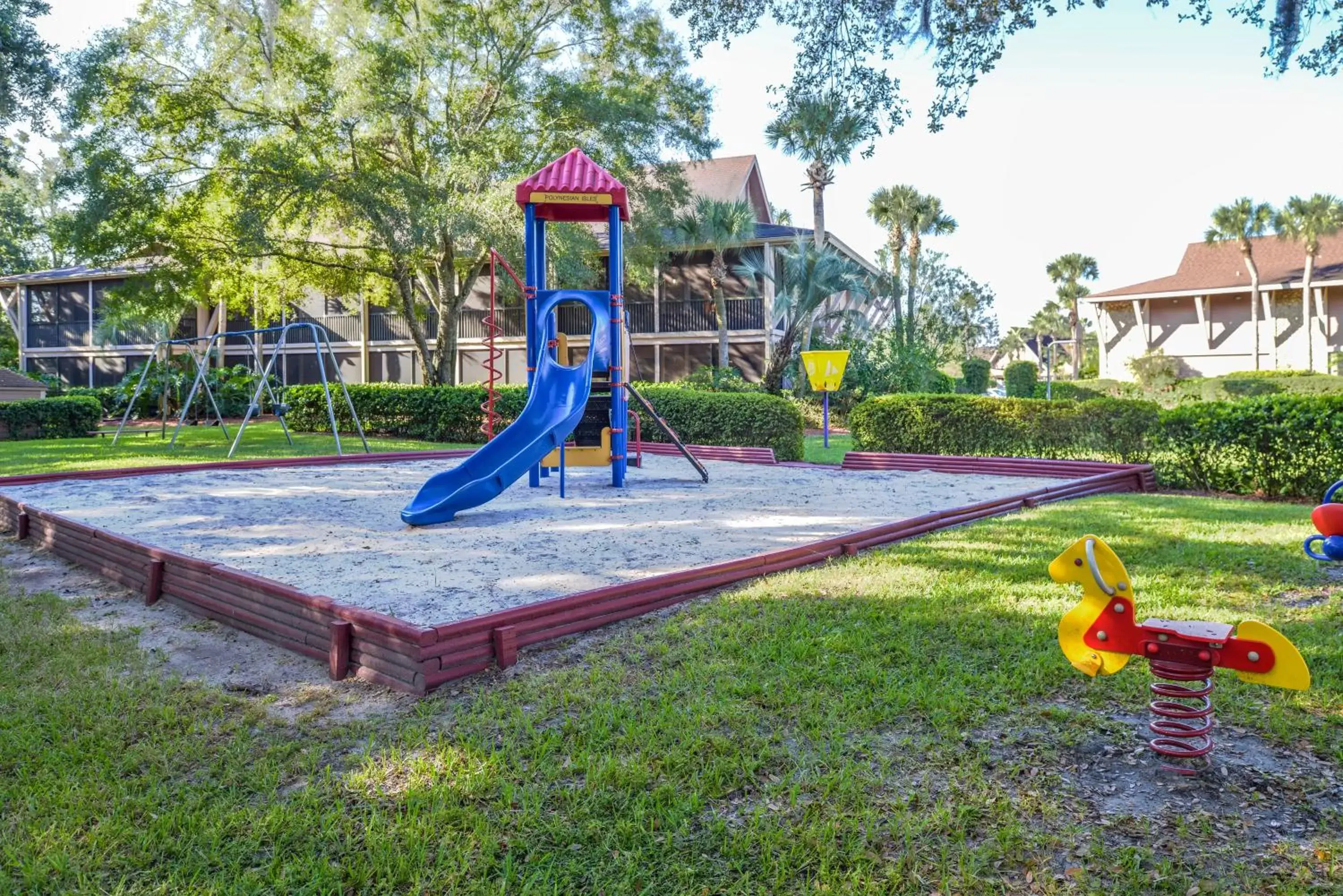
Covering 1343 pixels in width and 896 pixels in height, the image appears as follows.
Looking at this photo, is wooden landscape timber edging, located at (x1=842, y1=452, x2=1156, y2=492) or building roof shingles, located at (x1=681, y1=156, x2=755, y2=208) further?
building roof shingles, located at (x1=681, y1=156, x2=755, y2=208)

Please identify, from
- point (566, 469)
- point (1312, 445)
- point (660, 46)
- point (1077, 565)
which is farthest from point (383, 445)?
point (1077, 565)

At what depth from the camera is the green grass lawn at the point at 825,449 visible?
15109 millimetres

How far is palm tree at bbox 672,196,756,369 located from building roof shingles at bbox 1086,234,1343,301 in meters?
19.1

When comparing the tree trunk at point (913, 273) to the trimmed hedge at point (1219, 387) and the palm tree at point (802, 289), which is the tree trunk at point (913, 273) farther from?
the palm tree at point (802, 289)

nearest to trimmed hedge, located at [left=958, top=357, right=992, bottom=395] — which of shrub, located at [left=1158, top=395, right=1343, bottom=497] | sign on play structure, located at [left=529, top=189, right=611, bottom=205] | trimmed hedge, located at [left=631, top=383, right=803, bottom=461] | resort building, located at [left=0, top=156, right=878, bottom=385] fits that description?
resort building, located at [left=0, top=156, right=878, bottom=385]

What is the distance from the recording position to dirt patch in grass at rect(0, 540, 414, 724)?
3713mm

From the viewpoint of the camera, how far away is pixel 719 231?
26.7 metres

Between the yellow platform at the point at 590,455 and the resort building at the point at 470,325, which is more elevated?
the resort building at the point at 470,325

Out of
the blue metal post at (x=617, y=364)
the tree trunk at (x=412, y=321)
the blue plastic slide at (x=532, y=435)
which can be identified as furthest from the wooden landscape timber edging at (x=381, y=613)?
the tree trunk at (x=412, y=321)

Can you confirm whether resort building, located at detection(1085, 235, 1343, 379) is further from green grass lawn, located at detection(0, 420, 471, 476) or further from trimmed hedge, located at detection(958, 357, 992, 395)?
green grass lawn, located at detection(0, 420, 471, 476)

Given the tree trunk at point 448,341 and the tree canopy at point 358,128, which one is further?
the tree trunk at point 448,341

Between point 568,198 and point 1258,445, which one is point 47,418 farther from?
point 1258,445

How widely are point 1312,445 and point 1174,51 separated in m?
4.09

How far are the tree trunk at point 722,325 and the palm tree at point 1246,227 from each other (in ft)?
71.1
